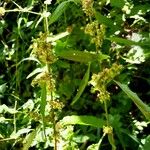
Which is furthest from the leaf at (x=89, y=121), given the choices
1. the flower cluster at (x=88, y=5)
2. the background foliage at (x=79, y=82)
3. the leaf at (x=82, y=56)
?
the flower cluster at (x=88, y=5)

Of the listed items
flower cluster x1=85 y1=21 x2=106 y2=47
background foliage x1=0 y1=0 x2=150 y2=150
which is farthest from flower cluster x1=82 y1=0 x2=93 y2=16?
background foliage x1=0 y1=0 x2=150 y2=150

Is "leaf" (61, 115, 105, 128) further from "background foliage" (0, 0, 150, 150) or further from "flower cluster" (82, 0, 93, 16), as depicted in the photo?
"flower cluster" (82, 0, 93, 16)

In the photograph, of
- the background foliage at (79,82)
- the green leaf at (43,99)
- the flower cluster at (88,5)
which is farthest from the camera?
the background foliage at (79,82)

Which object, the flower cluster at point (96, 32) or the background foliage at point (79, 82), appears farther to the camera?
the background foliage at point (79, 82)

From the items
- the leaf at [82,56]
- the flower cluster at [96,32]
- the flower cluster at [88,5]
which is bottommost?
the leaf at [82,56]

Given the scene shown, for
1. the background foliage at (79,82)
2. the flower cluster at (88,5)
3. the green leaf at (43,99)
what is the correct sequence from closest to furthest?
1. the flower cluster at (88,5)
2. the green leaf at (43,99)
3. the background foliage at (79,82)

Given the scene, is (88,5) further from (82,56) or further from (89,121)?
(89,121)

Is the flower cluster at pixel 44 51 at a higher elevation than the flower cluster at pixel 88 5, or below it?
below

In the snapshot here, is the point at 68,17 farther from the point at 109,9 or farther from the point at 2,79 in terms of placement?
the point at 2,79

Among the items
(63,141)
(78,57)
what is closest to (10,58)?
(63,141)

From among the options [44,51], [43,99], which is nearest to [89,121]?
[43,99]

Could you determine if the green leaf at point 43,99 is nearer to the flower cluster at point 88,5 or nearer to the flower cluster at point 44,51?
the flower cluster at point 44,51
